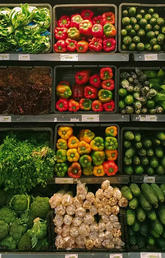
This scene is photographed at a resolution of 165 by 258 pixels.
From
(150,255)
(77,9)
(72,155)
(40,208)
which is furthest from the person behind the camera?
(77,9)

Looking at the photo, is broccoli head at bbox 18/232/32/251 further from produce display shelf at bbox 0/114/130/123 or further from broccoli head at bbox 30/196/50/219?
produce display shelf at bbox 0/114/130/123

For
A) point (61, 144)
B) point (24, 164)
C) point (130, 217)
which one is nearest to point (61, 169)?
point (61, 144)

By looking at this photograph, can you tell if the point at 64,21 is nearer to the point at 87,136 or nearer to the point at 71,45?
the point at 71,45

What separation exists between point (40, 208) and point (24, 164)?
0.40 metres

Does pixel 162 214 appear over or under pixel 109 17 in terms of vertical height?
under

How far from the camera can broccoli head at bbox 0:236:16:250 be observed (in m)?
1.86

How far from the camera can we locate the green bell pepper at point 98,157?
2045 mm

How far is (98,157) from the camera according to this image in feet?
6.71

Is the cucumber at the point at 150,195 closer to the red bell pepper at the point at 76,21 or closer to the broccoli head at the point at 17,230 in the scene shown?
the broccoli head at the point at 17,230

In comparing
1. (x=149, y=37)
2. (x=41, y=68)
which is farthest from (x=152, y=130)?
(x=41, y=68)

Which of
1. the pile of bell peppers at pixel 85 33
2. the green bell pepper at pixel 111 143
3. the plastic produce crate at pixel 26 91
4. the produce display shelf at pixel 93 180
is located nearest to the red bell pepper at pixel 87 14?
the pile of bell peppers at pixel 85 33

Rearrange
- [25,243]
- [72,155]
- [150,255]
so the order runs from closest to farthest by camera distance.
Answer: [150,255] < [25,243] < [72,155]

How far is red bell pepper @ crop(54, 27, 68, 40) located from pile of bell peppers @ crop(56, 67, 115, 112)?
0.36 m

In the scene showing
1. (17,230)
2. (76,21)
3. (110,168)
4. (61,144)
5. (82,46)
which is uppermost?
(76,21)
